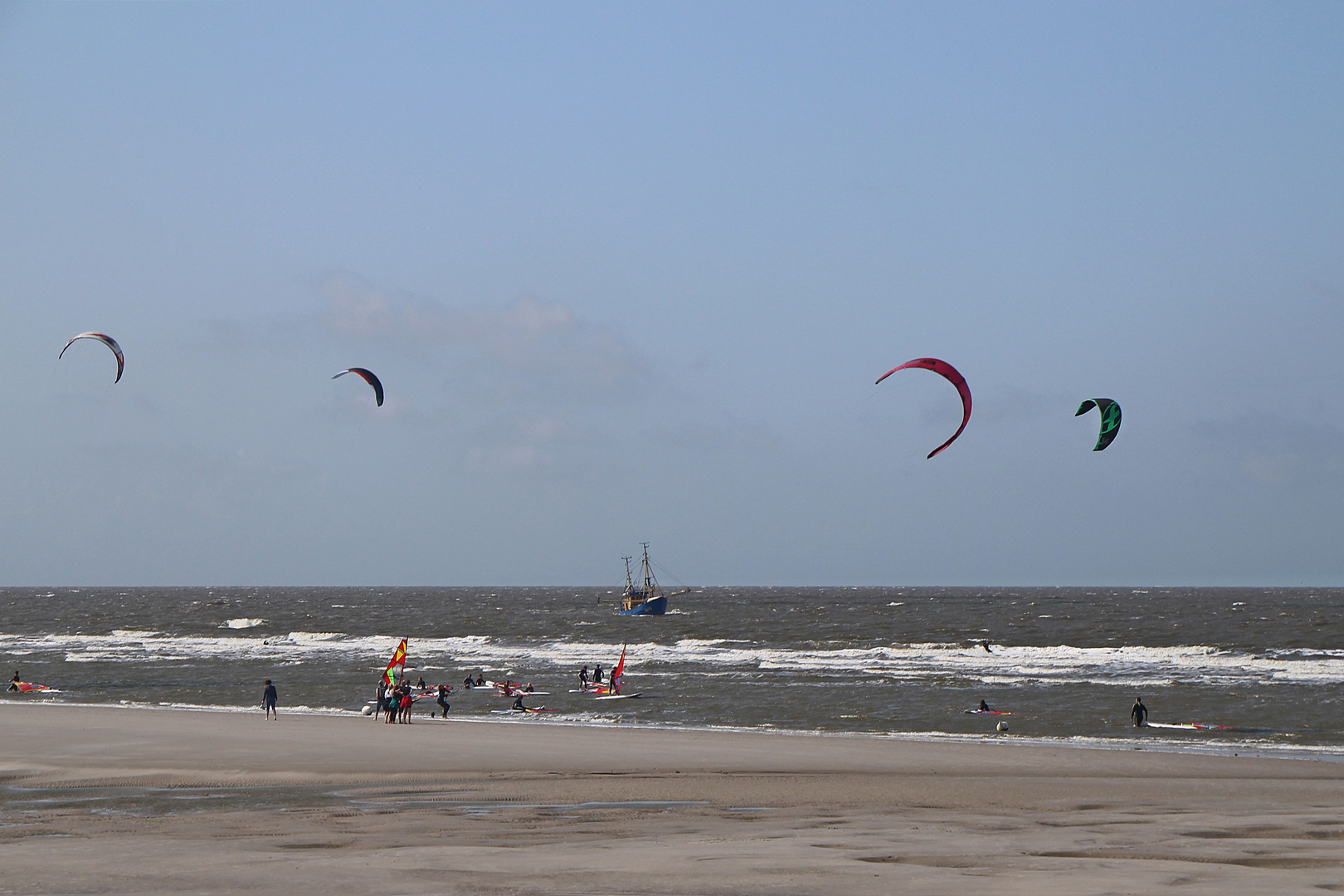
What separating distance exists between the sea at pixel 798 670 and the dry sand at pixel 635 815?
453cm

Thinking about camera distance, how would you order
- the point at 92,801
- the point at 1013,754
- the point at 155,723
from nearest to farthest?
the point at 92,801
the point at 1013,754
the point at 155,723

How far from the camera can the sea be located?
86.2 feet

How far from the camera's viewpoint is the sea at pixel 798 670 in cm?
2627

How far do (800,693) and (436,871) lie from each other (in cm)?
2375

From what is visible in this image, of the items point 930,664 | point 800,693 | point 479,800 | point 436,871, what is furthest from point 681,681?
point 436,871

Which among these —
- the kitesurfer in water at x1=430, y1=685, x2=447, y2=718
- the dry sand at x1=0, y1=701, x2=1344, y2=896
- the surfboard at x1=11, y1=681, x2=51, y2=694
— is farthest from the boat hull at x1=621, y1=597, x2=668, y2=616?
the dry sand at x1=0, y1=701, x2=1344, y2=896

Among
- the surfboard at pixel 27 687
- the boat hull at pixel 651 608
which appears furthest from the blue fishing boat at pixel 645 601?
the surfboard at pixel 27 687

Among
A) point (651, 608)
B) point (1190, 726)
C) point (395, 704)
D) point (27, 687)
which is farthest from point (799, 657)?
point (651, 608)

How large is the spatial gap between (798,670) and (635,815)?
2778 centimetres

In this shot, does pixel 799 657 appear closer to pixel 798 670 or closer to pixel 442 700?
pixel 798 670

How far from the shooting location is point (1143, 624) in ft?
241

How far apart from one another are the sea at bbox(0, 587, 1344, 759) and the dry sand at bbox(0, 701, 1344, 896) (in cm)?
453

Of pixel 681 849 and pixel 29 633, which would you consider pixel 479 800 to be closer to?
pixel 681 849

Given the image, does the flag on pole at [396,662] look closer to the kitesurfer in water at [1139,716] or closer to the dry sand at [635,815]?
the dry sand at [635,815]
